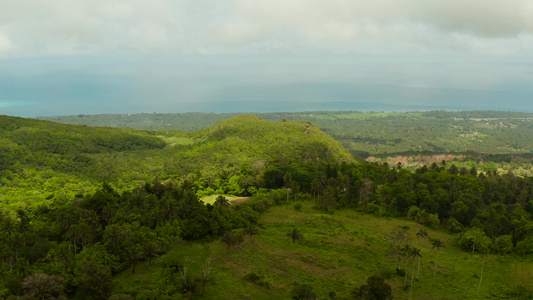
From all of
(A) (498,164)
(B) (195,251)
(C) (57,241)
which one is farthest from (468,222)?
(A) (498,164)

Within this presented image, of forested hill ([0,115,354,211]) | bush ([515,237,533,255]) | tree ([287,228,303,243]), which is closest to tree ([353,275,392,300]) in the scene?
tree ([287,228,303,243])

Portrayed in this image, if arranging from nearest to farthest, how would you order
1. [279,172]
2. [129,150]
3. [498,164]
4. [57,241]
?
[57,241]
[279,172]
[129,150]
[498,164]

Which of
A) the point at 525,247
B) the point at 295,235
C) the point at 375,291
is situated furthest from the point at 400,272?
the point at 525,247

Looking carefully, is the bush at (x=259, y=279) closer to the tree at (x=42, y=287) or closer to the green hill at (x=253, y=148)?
the tree at (x=42, y=287)

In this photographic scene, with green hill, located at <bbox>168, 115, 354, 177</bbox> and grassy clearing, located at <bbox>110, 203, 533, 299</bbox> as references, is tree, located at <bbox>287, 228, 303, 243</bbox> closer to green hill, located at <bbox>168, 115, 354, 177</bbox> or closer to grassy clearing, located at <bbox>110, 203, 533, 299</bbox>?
grassy clearing, located at <bbox>110, 203, 533, 299</bbox>

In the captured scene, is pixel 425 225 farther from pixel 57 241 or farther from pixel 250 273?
pixel 57 241

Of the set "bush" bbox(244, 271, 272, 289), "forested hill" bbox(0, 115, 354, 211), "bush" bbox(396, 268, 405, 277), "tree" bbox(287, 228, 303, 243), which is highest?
"forested hill" bbox(0, 115, 354, 211)
